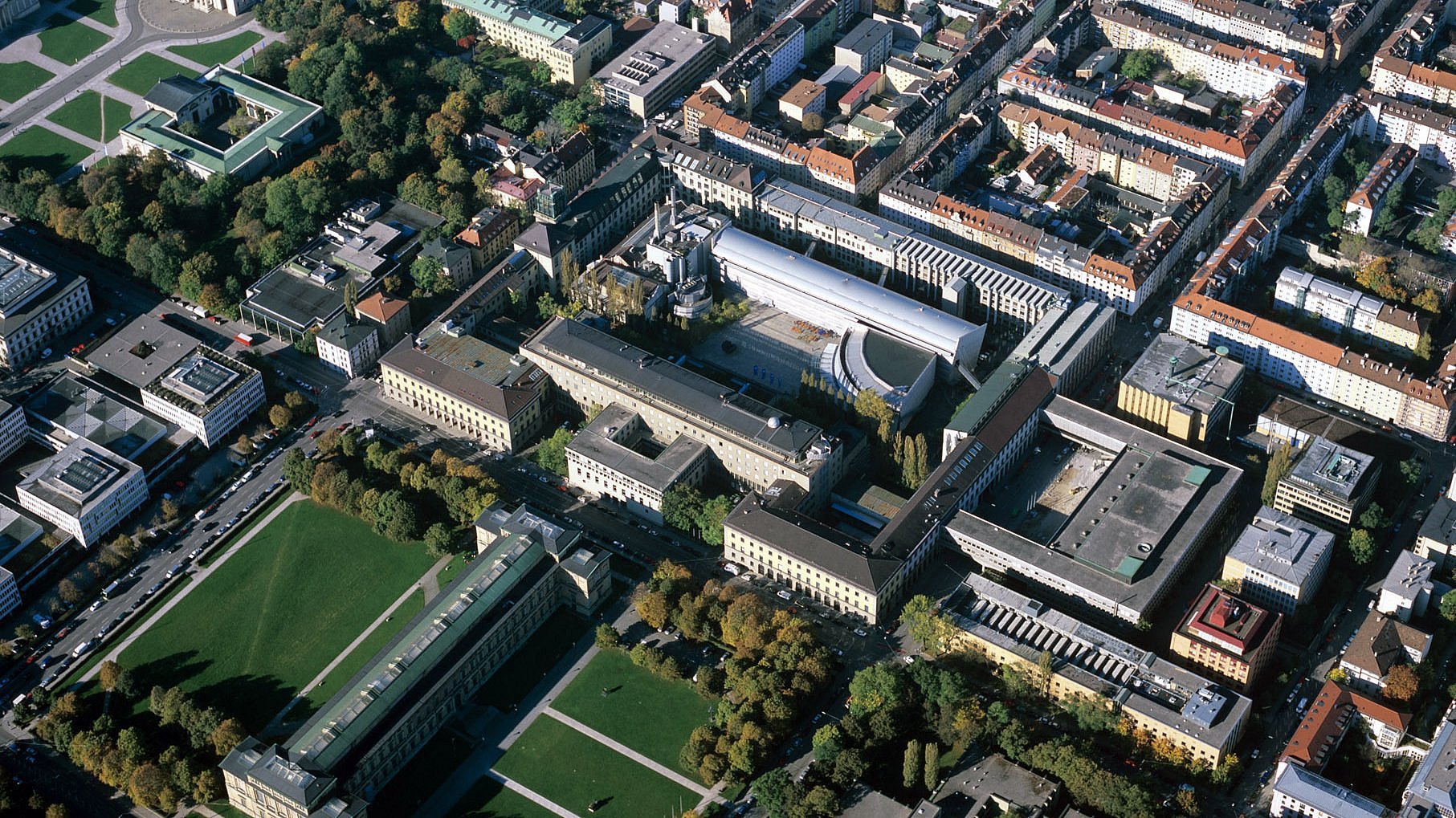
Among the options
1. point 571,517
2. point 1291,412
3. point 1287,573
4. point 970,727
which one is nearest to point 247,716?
point 571,517

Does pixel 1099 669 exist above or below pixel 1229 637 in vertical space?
below

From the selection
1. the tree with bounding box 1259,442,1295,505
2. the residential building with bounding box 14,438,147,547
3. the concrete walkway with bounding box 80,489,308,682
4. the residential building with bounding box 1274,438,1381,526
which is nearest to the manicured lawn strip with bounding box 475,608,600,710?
the concrete walkway with bounding box 80,489,308,682

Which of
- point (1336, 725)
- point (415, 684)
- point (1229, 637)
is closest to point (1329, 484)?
point (1229, 637)

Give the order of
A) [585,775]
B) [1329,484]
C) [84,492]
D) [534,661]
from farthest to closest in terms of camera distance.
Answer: [84,492] → [1329,484] → [534,661] → [585,775]

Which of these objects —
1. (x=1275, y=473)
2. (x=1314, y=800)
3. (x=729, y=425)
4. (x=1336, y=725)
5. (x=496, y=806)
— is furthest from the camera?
(x=729, y=425)

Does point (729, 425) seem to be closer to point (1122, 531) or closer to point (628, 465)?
point (628, 465)

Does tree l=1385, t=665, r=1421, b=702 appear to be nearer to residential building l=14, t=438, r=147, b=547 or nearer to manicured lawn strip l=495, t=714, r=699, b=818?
manicured lawn strip l=495, t=714, r=699, b=818

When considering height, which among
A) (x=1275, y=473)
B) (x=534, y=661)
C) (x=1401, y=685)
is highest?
(x=1275, y=473)

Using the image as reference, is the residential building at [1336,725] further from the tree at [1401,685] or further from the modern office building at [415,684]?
the modern office building at [415,684]
